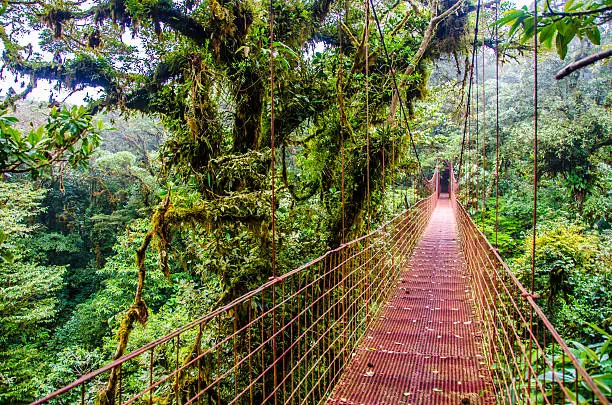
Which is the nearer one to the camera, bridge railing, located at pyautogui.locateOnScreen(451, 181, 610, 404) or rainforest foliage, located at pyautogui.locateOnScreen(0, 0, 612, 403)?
bridge railing, located at pyautogui.locateOnScreen(451, 181, 610, 404)

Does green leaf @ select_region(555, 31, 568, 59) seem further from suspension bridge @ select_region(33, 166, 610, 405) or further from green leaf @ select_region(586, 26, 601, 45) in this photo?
suspension bridge @ select_region(33, 166, 610, 405)

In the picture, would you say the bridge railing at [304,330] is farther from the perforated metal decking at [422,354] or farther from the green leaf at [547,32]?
the green leaf at [547,32]

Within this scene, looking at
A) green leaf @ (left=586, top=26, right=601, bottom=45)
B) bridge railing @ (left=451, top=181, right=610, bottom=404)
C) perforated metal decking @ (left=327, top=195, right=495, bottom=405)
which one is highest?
green leaf @ (left=586, top=26, right=601, bottom=45)

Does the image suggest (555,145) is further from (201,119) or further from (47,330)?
(47,330)

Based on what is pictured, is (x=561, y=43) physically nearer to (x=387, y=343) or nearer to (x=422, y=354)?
(x=422, y=354)

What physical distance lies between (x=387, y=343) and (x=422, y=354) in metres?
0.23

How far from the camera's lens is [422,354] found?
86.7 inches

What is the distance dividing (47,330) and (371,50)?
1069cm

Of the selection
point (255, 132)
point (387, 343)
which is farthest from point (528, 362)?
point (255, 132)

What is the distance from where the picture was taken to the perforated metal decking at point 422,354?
177 centimetres

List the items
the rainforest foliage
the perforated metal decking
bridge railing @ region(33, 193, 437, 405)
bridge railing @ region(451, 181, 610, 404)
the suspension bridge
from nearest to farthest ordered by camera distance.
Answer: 1. bridge railing @ region(451, 181, 610, 404)
2. the suspension bridge
3. the perforated metal decking
4. bridge railing @ region(33, 193, 437, 405)
5. the rainforest foliage

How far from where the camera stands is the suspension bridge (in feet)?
3.86

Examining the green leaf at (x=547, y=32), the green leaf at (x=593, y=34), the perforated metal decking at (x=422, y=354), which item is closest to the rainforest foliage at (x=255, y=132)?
the green leaf at (x=593, y=34)

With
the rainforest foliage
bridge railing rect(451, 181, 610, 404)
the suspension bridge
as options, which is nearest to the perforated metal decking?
the suspension bridge
